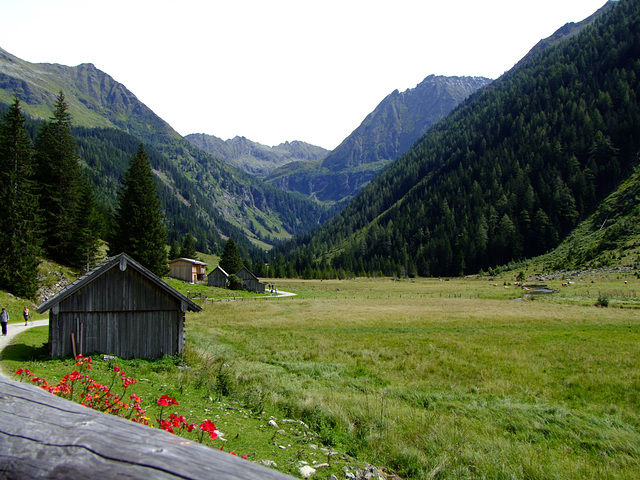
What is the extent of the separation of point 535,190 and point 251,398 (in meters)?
162

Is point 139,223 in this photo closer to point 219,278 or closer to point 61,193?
point 61,193

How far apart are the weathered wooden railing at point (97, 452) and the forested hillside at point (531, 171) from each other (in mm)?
144017

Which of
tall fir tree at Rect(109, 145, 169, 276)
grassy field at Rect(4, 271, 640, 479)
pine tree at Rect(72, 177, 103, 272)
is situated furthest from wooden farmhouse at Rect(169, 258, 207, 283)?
grassy field at Rect(4, 271, 640, 479)

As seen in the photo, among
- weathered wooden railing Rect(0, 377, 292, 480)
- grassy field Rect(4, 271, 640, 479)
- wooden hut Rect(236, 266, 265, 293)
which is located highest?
weathered wooden railing Rect(0, 377, 292, 480)

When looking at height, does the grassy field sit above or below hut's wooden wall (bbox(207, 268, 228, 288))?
below

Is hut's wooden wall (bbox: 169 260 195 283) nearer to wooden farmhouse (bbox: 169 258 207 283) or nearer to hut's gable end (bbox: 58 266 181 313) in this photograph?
wooden farmhouse (bbox: 169 258 207 283)

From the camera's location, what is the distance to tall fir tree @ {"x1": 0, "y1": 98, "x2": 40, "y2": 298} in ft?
112

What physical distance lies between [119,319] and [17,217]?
26240 millimetres

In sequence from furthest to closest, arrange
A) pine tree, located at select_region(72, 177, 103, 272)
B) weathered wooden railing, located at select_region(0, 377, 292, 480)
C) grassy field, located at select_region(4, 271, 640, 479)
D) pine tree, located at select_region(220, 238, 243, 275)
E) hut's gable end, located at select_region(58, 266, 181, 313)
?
pine tree, located at select_region(220, 238, 243, 275), pine tree, located at select_region(72, 177, 103, 272), hut's gable end, located at select_region(58, 266, 181, 313), grassy field, located at select_region(4, 271, 640, 479), weathered wooden railing, located at select_region(0, 377, 292, 480)

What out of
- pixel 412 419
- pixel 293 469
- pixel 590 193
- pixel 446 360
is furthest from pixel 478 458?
pixel 590 193

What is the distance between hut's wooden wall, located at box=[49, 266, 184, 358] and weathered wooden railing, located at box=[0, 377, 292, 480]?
64.1ft

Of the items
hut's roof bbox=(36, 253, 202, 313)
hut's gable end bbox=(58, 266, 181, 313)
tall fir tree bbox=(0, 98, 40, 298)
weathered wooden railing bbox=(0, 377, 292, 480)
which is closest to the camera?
weathered wooden railing bbox=(0, 377, 292, 480)

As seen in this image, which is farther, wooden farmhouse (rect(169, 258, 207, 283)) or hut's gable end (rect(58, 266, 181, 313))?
wooden farmhouse (rect(169, 258, 207, 283))

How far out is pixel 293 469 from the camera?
8367 millimetres
